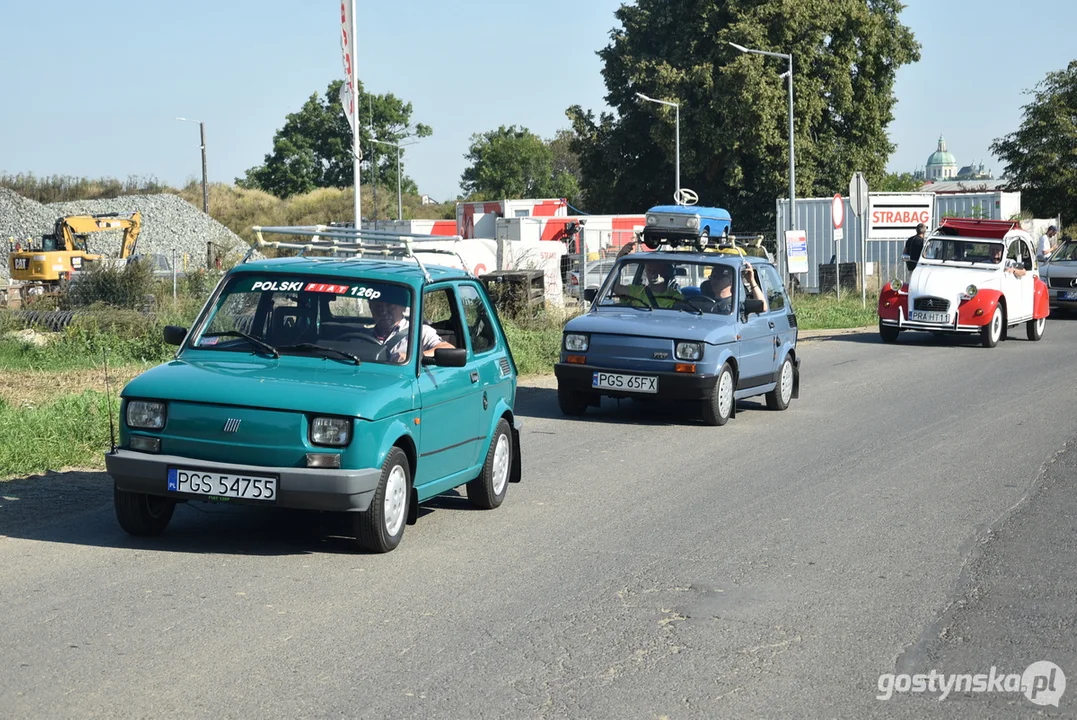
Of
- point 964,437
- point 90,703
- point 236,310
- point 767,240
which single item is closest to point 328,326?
point 236,310

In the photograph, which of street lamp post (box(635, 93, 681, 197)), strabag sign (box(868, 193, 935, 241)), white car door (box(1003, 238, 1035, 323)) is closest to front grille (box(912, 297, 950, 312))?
white car door (box(1003, 238, 1035, 323))

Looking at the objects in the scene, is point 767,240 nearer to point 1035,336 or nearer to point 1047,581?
point 1035,336

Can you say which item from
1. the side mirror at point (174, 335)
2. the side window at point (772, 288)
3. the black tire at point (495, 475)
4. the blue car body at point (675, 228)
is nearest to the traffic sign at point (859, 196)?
the blue car body at point (675, 228)

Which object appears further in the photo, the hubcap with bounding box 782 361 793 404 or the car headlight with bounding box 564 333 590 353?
the hubcap with bounding box 782 361 793 404

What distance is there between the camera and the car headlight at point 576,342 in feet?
45.5

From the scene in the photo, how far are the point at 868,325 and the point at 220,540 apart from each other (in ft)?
78.6

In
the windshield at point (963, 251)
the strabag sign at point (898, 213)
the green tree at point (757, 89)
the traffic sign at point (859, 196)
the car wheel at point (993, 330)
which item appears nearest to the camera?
the car wheel at point (993, 330)

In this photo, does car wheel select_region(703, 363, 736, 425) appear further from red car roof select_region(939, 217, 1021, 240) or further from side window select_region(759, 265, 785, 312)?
red car roof select_region(939, 217, 1021, 240)

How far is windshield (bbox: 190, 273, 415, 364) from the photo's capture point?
8266mm

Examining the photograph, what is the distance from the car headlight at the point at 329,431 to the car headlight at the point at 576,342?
6.75m

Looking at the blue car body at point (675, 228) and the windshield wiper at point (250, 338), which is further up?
the blue car body at point (675, 228)

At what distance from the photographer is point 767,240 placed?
188ft

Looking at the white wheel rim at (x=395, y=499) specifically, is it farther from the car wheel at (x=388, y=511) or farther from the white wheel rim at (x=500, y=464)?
the white wheel rim at (x=500, y=464)

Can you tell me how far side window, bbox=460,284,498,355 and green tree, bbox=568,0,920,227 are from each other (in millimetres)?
48338
